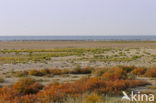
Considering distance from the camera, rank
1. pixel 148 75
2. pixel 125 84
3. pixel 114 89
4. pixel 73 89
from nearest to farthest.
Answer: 1. pixel 73 89
2. pixel 114 89
3. pixel 125 84
4. pixel 148 75

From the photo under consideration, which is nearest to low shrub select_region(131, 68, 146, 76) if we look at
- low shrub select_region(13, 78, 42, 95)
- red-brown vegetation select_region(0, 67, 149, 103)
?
red-brown vegetation select_region(0, 67, 149, 103)

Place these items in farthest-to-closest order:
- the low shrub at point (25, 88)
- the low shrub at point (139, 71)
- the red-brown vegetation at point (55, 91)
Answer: the low shrub at point (139, 71) < the low shrub at point (25, 88) < the red-brown vegetation at point (55, 91)

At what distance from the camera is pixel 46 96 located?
9727 mm

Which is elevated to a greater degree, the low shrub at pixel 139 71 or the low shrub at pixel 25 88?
the low shrub at pixel 25 88

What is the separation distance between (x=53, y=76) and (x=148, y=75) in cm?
697

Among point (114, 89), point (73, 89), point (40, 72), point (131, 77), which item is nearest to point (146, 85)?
point (131, 77)

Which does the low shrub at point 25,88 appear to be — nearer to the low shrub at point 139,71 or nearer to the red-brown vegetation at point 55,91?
the red-brown vegetation at point 55,91

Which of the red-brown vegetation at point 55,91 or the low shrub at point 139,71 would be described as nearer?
the red-brown vegetation at point 55,91

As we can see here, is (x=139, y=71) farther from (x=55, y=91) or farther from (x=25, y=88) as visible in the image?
(x=55, y=91)

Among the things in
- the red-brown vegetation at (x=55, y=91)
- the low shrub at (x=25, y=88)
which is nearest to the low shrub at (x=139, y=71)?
the red-brown vegetation at (x=55, y=91)

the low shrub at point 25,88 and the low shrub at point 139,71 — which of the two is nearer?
the low shrub at point 25,88

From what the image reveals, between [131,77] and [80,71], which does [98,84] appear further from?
[80,71]

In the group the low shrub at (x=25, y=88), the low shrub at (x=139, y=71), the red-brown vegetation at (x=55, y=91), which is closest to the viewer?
the red-brown vegetation at (x=55, y=91)

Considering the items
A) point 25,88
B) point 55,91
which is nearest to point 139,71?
point 25,88
